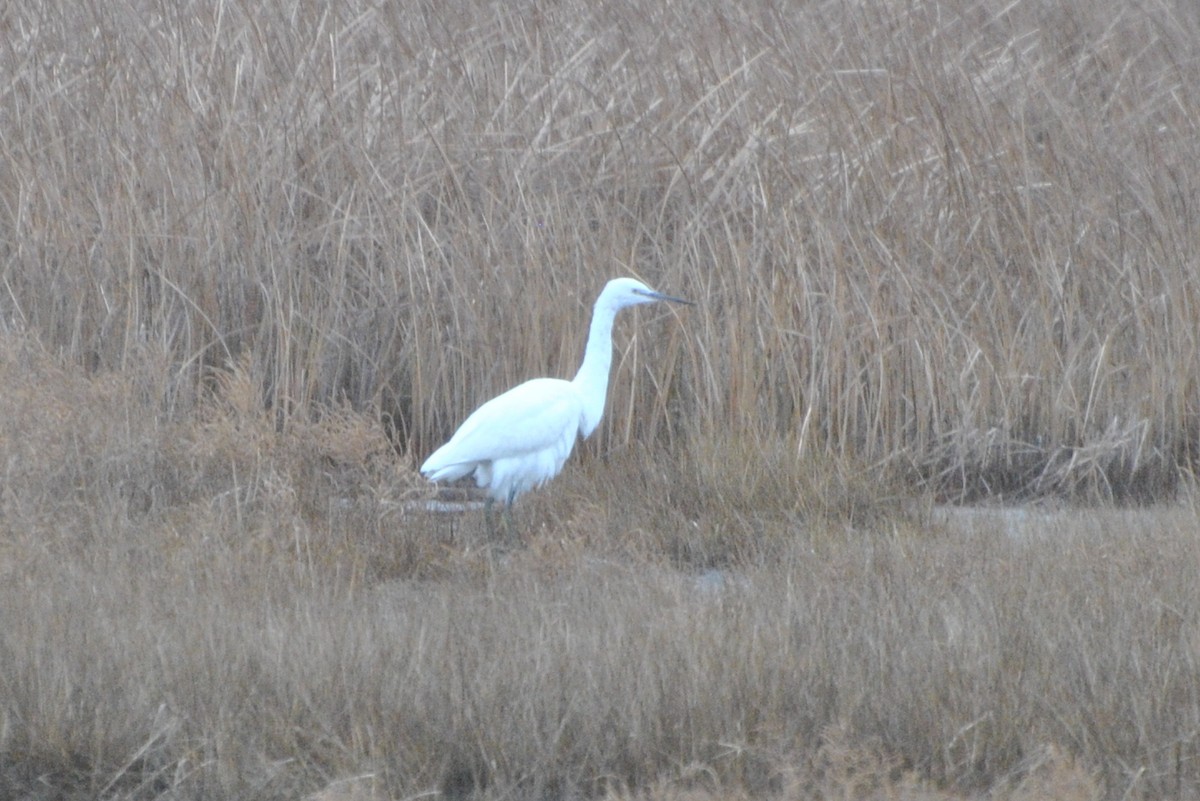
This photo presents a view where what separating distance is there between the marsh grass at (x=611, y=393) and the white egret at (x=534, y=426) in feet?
0.64

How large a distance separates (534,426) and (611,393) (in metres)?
0.97

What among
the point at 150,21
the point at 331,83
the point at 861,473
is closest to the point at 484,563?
the point at 861,473

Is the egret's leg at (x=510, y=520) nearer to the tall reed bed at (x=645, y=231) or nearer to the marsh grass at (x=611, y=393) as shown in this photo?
the marsh grass at (x=611, y=393)

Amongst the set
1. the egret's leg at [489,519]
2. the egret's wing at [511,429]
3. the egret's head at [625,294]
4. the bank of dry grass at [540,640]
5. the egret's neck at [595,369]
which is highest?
the egret's head at [625,294]

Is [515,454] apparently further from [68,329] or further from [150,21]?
[150,21]

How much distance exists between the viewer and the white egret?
197 inches

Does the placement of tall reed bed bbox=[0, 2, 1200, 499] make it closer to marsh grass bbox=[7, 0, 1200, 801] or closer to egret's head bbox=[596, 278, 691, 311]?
marsh grass bbox=[7, 0, 1200, 801]

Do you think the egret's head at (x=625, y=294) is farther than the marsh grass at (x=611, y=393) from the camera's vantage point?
Yes

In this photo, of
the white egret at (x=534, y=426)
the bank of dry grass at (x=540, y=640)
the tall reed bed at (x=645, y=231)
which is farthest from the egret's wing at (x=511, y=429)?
the tall reed bed at (x=645, y=231)

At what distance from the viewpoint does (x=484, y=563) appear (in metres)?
4.71

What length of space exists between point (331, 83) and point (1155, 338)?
347 centimetres

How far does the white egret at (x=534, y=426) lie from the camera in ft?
16.4

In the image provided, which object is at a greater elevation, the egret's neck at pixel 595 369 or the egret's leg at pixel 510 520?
the egret's neck at pixel 595 369

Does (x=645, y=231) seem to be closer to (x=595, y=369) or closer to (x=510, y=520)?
(x=595, y=369)
